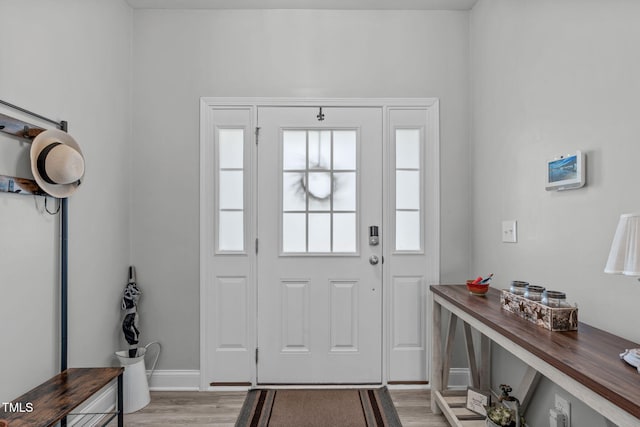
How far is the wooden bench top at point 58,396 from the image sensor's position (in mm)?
1396

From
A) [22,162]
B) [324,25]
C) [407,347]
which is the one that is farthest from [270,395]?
[324,25]

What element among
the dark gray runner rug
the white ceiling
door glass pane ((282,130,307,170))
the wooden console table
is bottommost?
the dark gray runner rug

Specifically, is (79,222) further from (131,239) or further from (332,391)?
(332,391)

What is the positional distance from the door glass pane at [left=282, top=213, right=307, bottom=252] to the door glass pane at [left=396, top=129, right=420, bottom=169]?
2.75 feet

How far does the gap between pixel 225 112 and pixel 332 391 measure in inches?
83.7

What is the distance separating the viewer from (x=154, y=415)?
7.58 feet

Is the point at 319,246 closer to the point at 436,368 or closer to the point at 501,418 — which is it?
the point at 436,368

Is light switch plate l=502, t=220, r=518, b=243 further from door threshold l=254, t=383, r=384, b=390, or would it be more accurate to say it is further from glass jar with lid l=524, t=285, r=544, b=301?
door threshold l=254, t=383, r=384, b=390

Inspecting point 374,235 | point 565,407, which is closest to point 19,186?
point 374,235

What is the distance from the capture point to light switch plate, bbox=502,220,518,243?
2.14 meters

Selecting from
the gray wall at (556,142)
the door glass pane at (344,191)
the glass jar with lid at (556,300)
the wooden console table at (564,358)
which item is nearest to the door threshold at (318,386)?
the wooden console table at (564,358)

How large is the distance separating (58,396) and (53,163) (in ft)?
3.35

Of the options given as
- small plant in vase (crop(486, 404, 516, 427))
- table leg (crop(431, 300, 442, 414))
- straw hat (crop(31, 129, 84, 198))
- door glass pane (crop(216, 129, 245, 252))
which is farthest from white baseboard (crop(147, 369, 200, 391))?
small plant in vase (crop(486, 404, 516, 427))

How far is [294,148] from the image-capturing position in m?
2.68
